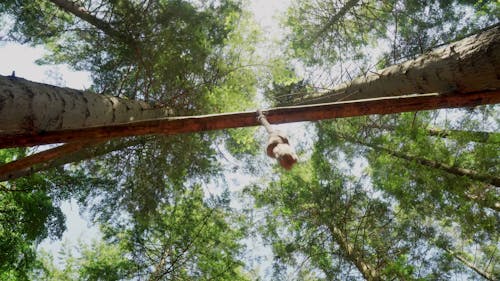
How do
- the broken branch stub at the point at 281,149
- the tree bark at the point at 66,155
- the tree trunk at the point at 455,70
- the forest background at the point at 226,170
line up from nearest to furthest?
the broken branch stub at the point at 281,149 < the tree trunk at the point at 455,70 < the tree bark at the point at 66,155 < the forest background at the point at 226,170

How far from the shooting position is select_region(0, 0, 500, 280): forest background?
6828 millimetres

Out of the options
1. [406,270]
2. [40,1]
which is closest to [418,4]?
[406,270]

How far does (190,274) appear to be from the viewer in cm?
786

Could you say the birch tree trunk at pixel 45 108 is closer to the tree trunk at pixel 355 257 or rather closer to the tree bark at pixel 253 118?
the tree bark at pixel 253 118

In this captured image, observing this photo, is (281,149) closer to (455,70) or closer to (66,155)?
(455,70)

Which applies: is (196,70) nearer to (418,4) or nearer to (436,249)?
(418,4)

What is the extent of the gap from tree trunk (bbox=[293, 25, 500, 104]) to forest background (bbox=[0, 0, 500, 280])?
1.79 metres

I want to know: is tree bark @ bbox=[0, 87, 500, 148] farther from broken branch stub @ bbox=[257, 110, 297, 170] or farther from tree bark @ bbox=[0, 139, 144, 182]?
broken branch stub @ bbox=[257, 110, 297, 170]

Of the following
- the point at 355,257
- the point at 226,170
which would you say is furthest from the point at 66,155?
the point at 355,257

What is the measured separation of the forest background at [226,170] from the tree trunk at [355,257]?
5 cm

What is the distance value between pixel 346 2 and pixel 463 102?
6.99m

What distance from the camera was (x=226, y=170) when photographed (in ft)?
29.6

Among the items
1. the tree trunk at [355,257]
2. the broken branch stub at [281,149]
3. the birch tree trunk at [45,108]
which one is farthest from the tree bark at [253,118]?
the tree trunk at [355,257]

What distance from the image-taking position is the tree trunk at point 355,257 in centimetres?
686
